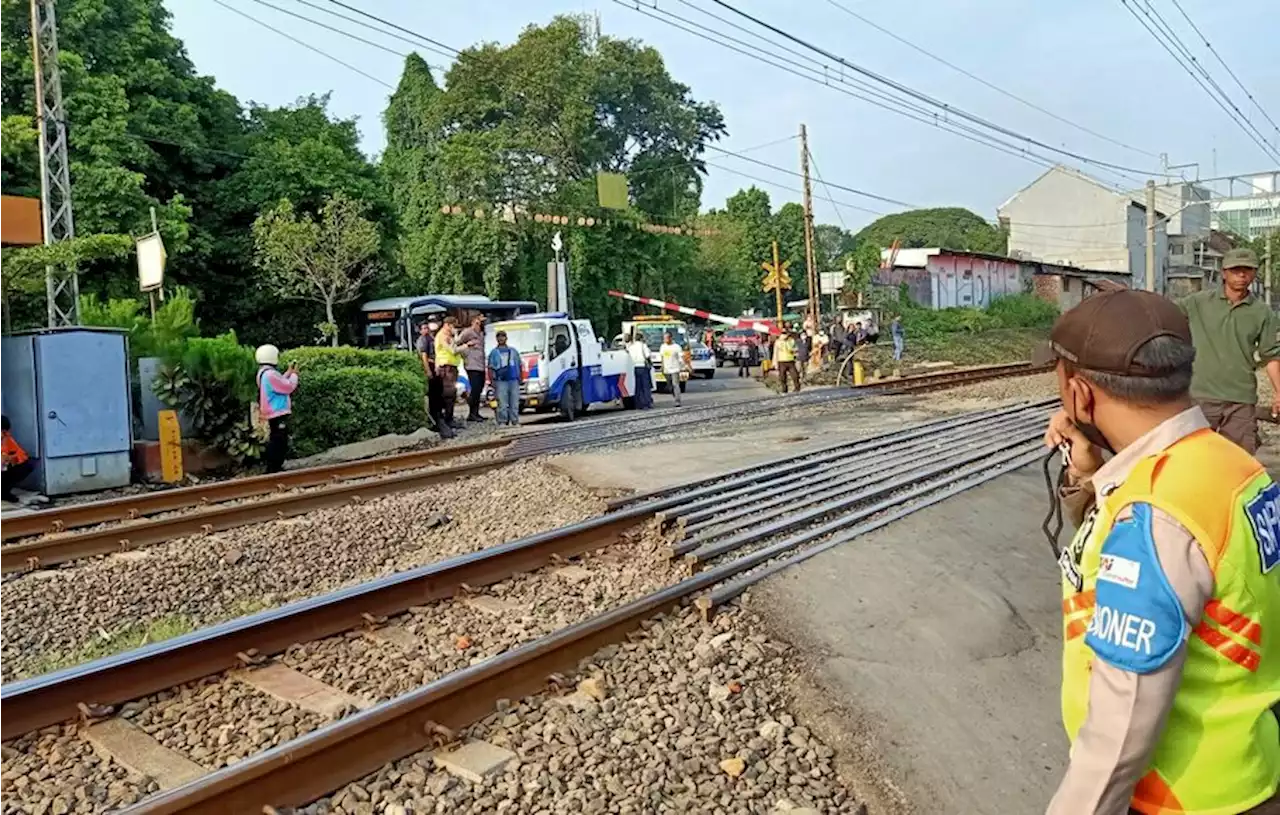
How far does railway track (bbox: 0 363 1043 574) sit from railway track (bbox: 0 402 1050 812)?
6.70 feet

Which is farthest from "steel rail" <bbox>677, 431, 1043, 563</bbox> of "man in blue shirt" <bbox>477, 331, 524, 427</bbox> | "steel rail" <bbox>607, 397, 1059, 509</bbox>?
"man in blue shirt" <bbox>477, 331, 524, 427</bbox>

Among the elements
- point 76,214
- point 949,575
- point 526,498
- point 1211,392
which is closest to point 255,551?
point 526,498

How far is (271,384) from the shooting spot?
11.7 metres

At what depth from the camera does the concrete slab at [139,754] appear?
3961mm

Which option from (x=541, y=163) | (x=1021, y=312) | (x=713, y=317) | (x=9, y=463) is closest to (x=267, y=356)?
(x=9, y=463)

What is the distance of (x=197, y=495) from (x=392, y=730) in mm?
7126

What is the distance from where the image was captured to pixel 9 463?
35.7ft

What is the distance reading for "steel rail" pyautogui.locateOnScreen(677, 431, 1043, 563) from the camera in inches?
260

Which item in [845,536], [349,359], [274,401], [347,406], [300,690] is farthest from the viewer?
[349,359]

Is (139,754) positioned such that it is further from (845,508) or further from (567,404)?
(567,404)

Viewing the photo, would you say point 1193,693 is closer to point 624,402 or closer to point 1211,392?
point 1211,392

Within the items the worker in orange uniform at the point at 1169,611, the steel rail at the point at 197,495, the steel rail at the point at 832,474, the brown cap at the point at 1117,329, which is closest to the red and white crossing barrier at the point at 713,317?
the steel rail at the point at 832,474

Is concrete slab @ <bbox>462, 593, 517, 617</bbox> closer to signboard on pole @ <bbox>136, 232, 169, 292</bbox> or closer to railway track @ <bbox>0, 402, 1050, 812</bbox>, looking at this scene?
railway track @ <bbox>0, 402, 1050, 812</bbox>

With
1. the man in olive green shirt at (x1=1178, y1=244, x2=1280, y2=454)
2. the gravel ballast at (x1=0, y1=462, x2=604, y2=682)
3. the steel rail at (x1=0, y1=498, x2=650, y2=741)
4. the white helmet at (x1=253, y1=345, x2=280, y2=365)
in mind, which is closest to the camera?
the steel rail at (x1=0, y1=498, x2=650, y2=741)
